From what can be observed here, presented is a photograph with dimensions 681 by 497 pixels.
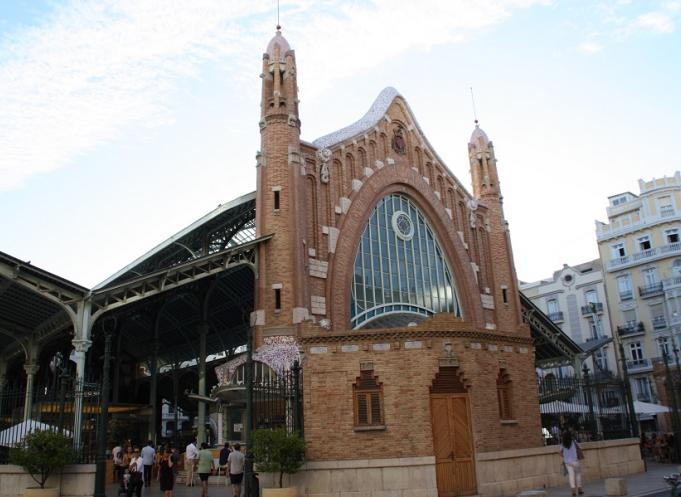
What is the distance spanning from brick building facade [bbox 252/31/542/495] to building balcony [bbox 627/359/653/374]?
16.4 m

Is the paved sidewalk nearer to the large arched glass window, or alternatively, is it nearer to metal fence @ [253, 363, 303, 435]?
metal fence @ [253, 363, 303, 435]

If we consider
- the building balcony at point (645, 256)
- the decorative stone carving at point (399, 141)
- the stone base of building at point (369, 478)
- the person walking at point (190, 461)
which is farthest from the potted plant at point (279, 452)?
the building balcony at point (645, 256)

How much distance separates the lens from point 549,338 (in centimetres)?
3822

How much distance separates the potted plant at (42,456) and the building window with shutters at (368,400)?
734 cm

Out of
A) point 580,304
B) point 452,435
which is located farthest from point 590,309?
point 452,435

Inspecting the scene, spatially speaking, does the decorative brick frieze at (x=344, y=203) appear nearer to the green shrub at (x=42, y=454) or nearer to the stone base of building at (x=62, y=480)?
the stone base of building at (x=62, y=480)

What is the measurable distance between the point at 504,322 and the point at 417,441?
22.4 m

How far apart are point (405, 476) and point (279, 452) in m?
3.03

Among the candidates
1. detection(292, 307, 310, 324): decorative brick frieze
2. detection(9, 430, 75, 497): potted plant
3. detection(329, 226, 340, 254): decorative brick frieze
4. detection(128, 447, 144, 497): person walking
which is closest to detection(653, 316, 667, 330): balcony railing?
detection(329, 226, 340, 254): decorative brick frieze

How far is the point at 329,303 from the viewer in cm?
2795

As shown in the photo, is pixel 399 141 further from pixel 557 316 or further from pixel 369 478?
pixel 557 316

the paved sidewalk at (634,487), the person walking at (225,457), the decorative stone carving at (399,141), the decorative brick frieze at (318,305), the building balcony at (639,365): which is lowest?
the paved sidewalk at (634,487)

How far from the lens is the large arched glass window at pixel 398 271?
3042cm

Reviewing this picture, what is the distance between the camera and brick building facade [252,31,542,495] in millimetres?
15734
